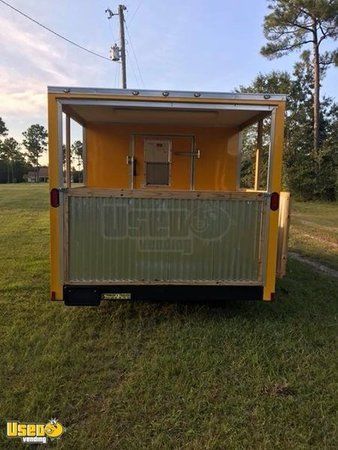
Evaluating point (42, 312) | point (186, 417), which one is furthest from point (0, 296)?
point (186, 417)

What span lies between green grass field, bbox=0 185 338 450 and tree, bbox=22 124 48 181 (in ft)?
352

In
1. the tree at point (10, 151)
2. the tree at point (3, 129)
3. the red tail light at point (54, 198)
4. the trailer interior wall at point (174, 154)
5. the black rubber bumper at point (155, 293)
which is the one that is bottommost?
the black rubber bumper at point (155, 293)

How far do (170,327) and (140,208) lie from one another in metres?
1.35

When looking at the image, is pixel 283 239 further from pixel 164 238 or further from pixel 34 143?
pixel 34 143

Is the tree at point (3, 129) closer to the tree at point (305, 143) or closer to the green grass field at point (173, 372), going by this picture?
the tree at point (305, 143)

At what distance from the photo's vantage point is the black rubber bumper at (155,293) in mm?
4324

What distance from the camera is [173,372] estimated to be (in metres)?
3.44

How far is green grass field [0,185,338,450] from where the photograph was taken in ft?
8.94

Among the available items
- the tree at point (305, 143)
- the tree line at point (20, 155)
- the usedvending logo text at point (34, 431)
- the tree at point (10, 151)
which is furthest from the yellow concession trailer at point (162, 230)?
the tree at point (10, 151)

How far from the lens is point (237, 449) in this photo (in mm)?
2551

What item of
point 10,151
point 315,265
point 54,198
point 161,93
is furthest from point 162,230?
point 10,151

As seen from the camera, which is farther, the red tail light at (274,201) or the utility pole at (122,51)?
the utility pole at (122,51)

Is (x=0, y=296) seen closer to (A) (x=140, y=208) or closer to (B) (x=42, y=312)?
(B) (x=42, y=312)

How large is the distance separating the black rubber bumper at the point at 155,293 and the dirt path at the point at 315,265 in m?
3.14
